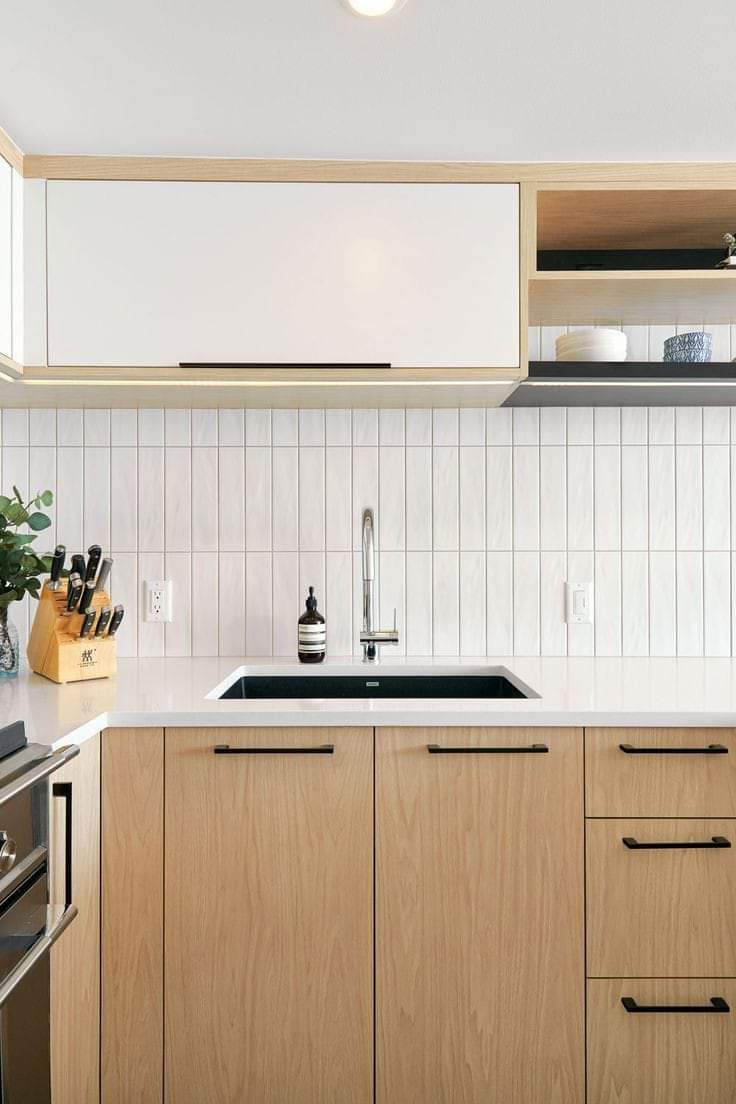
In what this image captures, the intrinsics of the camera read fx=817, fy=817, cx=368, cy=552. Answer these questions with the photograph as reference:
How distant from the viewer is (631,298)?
6.92 ft

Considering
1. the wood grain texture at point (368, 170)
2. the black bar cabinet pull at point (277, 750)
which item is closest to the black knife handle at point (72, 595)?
the black bar cabinet pull at point (277, 750)

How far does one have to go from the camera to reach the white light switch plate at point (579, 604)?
2.30m

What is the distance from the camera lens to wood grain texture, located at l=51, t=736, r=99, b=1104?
136cm

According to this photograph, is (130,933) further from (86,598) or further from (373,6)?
(373,6)

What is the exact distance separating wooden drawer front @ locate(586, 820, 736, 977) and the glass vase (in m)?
1.37

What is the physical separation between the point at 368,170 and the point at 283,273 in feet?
1.02

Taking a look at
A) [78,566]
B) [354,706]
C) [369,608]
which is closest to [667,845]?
[354,706]

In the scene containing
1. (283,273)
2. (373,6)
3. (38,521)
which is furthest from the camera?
(38,521)

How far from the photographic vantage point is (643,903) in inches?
61.9

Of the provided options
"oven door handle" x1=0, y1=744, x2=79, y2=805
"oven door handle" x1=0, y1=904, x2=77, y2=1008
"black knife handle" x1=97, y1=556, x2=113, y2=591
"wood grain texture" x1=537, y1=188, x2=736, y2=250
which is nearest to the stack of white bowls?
"wood grain texture" x1=537, y1=188, x2=736, y2=250

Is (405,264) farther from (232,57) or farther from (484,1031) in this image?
(484,1031)

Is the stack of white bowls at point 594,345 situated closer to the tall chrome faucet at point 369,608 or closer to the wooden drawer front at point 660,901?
the tall chrome faucet at point 369,608

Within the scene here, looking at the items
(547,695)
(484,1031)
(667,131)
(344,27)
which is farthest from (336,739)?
(667,131)

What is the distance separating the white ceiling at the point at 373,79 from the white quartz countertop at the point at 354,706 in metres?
1.22
